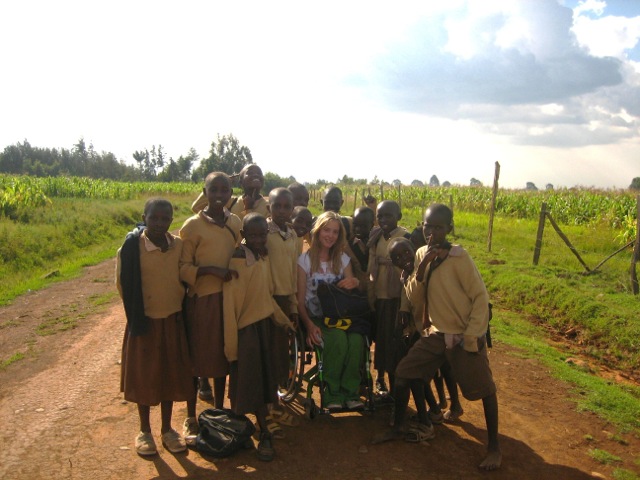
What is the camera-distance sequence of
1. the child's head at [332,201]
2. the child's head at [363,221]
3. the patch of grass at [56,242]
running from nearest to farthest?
the child's head at [363,221] → the child's head at [332,201] → the patch of grass at [56,242]

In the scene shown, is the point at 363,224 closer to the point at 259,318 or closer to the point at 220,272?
the point at 259,318

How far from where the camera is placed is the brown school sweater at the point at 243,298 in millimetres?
3977

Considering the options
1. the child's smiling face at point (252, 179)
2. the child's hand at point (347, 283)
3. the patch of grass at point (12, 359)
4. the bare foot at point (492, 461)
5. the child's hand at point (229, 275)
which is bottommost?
the patch of grass at point (12, 359)

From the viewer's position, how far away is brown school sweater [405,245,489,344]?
12.3 ft

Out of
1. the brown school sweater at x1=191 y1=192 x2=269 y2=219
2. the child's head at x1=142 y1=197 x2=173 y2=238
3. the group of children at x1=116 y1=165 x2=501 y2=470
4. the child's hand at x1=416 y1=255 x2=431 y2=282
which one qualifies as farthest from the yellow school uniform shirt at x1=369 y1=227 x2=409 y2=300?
the child's head at x1=142 y1=197 x2=173 y2=238

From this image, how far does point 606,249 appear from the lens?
1266 cm

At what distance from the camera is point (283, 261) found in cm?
439

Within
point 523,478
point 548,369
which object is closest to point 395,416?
point 523,478

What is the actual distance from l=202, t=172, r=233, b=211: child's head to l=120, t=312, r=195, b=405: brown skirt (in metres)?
0.89

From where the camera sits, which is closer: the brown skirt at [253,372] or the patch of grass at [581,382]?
the brown skirt at [253,372]

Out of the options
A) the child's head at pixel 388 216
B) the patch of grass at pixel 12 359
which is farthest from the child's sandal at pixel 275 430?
the patch of grass at pixel 12 359

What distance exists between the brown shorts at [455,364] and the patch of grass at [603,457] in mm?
1045

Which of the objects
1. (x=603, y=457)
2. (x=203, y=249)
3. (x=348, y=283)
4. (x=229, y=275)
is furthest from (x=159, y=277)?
(x=603, y=457)

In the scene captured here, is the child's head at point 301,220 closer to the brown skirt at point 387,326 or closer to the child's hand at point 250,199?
the child's hand at point 250,199
